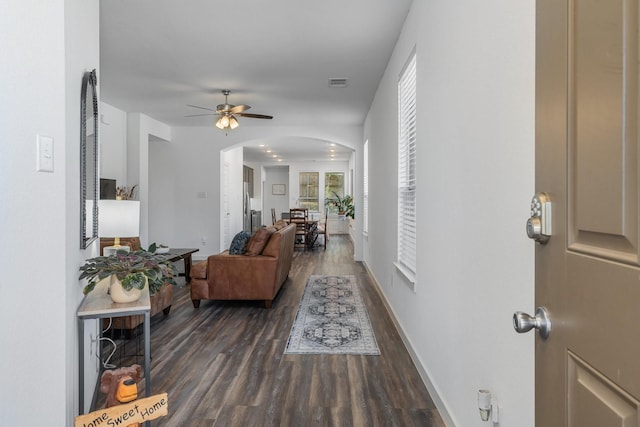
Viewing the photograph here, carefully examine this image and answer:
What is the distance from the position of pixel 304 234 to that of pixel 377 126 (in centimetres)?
479

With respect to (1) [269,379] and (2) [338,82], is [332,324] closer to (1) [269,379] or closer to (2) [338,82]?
(1) [269,379]

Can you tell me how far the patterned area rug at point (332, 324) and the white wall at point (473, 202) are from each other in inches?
21.2

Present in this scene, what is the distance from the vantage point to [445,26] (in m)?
2.09

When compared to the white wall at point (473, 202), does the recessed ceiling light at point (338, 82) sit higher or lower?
higher

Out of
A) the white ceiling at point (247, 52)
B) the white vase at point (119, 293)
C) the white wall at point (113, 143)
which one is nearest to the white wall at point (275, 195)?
the white wall at point (113, 143)

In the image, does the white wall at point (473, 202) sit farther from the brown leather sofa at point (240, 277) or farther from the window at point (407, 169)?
the brown leather sofa at point (240, 277)

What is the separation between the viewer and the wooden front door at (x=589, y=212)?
60 centimetres

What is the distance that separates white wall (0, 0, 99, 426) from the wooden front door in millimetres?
1650

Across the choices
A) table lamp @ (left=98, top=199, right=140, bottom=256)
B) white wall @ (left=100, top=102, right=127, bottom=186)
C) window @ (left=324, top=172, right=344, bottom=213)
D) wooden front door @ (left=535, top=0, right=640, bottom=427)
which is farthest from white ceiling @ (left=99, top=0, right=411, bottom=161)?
window @ (left=324, top=172, right=344, bottom=213)

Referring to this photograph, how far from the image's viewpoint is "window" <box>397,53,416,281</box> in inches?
121

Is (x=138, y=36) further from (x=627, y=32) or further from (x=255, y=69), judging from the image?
(x=627, y=32)

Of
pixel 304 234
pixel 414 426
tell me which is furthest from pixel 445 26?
pixel 304 234

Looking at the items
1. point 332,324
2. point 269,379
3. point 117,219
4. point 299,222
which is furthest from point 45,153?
point 299,222

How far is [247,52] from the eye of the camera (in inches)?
156
